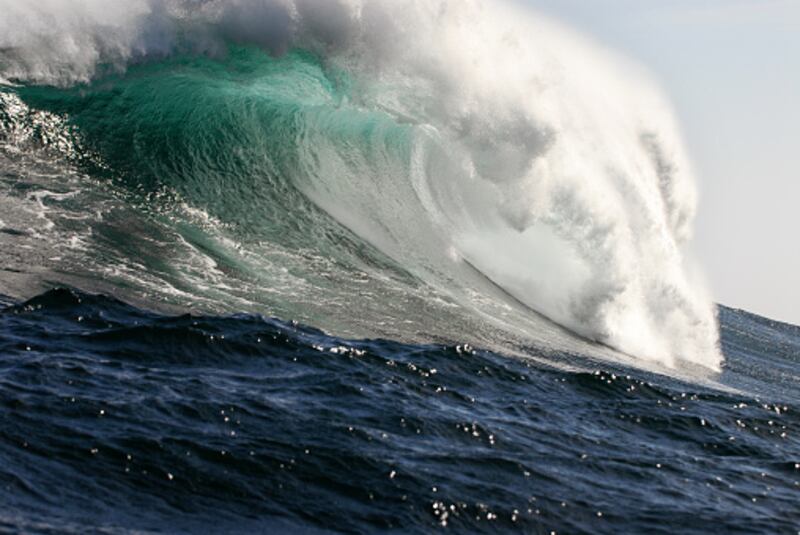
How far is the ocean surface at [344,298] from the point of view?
784cm

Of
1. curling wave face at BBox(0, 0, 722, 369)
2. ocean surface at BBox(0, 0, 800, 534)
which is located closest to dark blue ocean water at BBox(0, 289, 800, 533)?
ocean surface at BBox(0, 0, 800, 534)

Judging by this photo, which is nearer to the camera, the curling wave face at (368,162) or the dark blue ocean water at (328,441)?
the dark blue ocean water at (328,441)

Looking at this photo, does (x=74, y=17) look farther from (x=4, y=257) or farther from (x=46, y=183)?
(x=4, y=257)

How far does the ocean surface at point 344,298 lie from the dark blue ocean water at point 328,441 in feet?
0.13

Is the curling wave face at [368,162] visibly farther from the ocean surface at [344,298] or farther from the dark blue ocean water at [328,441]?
the dark blue ocean water at [328,441]

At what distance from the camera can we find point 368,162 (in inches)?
928

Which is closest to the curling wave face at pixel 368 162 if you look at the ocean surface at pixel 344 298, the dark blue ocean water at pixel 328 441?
the ocean surface at pixel 344 298

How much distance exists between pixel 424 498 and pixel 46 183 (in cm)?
1229

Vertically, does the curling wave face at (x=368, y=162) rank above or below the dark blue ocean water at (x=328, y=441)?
above

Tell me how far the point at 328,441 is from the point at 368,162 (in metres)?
15.6

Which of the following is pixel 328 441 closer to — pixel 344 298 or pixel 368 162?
pixel 344 298

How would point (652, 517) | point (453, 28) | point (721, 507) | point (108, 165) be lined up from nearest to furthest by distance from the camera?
point (652, 517)
point (721, 507)
point (108, 165)
point (453, 28)

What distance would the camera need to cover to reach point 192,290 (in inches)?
560

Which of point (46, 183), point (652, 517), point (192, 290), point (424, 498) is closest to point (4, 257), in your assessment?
point (192, 290)
